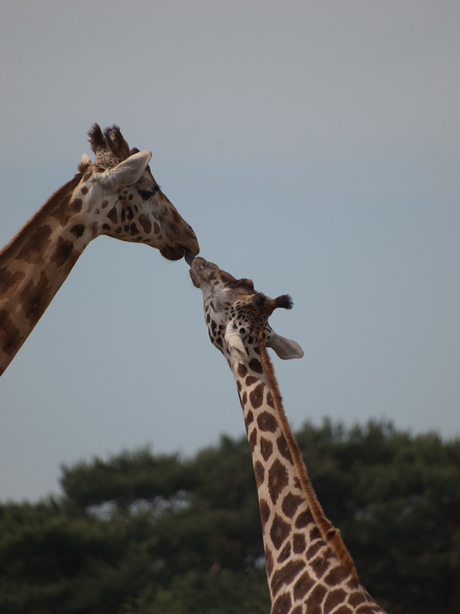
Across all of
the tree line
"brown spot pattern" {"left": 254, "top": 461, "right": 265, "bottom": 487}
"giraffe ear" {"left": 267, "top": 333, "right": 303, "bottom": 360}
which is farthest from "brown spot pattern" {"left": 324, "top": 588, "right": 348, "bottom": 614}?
the tree line

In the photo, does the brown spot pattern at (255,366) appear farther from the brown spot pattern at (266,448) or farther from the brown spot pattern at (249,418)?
the brown spot pattern at (266,448)

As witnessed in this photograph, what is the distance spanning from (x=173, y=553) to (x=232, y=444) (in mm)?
6260

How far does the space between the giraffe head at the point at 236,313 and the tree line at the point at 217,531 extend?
13.8m

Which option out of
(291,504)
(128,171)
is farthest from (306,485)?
(128,171)

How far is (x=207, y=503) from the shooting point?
26234 millimetres

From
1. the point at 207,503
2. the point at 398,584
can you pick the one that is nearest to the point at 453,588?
the point at 398,584

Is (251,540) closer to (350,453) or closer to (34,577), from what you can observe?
(350,453)

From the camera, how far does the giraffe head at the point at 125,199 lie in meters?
4.58

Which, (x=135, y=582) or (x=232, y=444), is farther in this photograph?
(x=232, y=444)

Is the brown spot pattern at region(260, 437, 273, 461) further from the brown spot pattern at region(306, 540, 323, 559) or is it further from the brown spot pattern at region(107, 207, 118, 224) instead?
the brown spot pattern at region(107, 207, 118, 224)

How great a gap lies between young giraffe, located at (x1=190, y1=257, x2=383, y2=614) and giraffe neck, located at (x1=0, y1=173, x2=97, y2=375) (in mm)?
1100

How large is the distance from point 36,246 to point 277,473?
1.99 m

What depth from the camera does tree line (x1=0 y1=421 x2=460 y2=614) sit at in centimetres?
2005

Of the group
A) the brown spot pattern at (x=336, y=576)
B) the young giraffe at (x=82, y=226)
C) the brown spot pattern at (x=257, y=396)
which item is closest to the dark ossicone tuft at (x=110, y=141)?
the young giraffe at (x=82, y=226)
